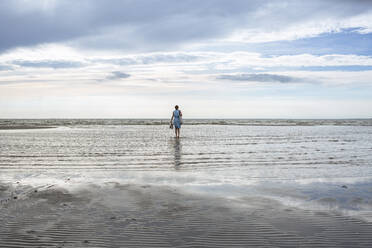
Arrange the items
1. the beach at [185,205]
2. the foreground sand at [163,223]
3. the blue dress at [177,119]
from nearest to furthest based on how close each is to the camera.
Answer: the foreground sand at [163,223], the beach at [185,205], the blue dress at [177,119]

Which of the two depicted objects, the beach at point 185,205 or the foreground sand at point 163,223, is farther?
the beach at point 185,205

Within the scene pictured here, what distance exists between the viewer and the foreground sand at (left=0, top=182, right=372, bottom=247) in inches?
167

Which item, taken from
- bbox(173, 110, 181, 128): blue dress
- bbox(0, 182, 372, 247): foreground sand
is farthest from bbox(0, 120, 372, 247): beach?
bbox(173, 110, 181, 128): blue dress

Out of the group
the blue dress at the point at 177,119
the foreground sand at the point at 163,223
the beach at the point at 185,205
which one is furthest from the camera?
the blue dress at the point at 177,119

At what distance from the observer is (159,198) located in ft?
21.1

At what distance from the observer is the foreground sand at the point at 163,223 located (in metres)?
4.25

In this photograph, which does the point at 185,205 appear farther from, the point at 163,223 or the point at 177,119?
the point at 177,119

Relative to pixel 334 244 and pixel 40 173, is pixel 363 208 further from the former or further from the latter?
pixel 40 173

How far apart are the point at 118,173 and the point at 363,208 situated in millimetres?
6497

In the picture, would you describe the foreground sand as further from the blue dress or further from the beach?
the blue dress

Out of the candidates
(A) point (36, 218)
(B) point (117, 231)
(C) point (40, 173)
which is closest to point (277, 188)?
(B) point (117, 231)

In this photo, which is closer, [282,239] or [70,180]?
[282,239]

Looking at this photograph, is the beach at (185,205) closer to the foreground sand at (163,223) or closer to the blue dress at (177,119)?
the foreground sand at (163,223)

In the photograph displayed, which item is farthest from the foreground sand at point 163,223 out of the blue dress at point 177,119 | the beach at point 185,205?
the blue dress at point 177,119
